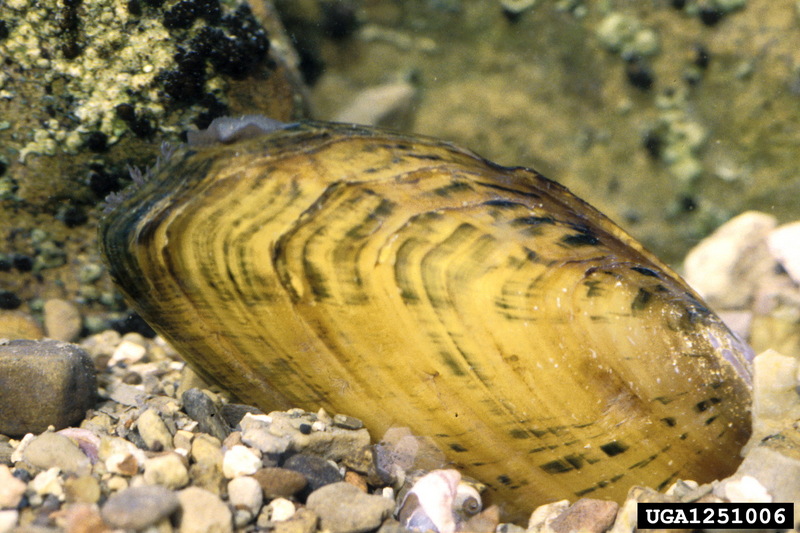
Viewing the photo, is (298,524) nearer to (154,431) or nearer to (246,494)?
(246,494)

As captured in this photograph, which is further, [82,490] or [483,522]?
[483,522]

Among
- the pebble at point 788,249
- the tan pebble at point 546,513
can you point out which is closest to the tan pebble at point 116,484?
the tan pebble at point 546,513

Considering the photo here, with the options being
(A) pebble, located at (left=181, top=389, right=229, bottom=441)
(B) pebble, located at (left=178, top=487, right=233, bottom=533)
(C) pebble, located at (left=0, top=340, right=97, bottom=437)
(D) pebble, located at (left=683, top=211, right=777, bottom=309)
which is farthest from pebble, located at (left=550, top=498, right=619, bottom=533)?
(D) pebble, located at (left=683, top=211, right=777, bottom=309)

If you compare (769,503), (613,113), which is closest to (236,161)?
(769,503)

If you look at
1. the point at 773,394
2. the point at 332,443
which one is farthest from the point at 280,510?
the point at 773,394

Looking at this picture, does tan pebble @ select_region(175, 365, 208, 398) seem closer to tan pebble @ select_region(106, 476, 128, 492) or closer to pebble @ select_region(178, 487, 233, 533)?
tan pebble @ select_region(106, 476, 128, 492)
